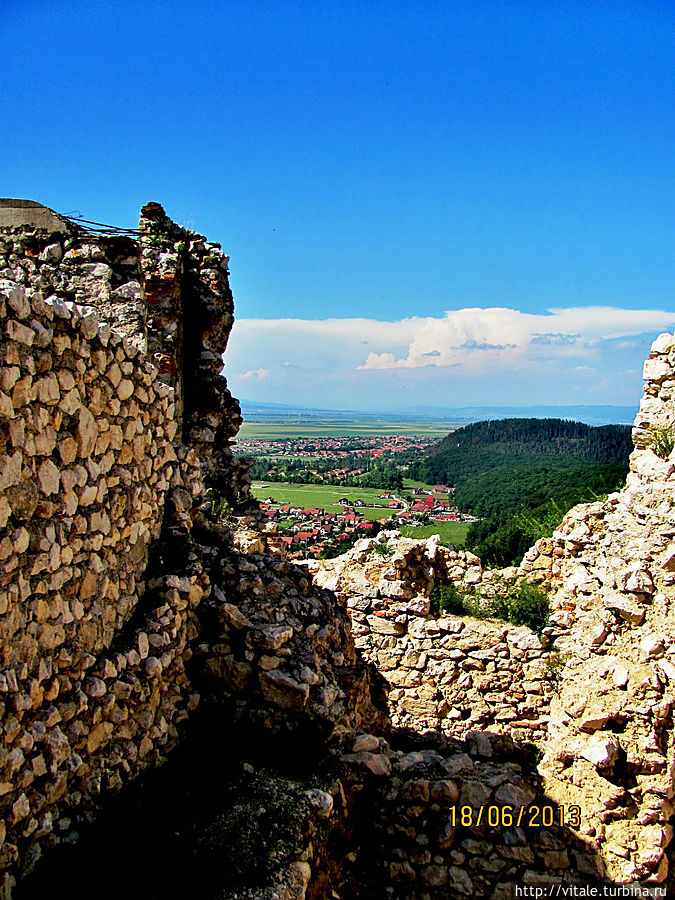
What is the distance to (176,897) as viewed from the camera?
327 cm

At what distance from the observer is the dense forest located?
12297 mm

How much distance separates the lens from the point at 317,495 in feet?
99.2

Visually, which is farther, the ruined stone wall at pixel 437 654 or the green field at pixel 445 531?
the green field at pixel 445 531

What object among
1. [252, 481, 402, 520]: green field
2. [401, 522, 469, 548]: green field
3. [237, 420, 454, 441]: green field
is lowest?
[252, 481, 402, 520]: green field

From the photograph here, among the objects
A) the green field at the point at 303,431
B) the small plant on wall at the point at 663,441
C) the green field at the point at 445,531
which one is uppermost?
the small plant on wall at the point at 663,441

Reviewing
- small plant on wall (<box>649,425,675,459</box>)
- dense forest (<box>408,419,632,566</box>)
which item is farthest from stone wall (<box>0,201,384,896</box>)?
dense forest (<box>408,419,632,566</box>)

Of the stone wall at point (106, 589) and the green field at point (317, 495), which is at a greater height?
the stone wall at point (106, 589)

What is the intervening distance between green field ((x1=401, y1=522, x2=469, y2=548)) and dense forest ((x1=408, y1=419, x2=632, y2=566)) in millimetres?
487

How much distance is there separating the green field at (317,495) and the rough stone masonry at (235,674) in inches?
594

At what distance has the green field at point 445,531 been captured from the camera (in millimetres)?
14250

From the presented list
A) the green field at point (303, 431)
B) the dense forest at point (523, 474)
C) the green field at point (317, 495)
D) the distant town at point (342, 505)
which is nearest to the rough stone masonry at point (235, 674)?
the distant town at point (342, 505)

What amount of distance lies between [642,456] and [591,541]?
1.59 meters

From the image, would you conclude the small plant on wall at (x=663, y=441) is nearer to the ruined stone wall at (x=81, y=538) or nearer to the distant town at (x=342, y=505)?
the distant town at (x=342, y=505)

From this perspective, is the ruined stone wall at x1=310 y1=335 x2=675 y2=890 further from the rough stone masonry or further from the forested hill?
the forested hill
